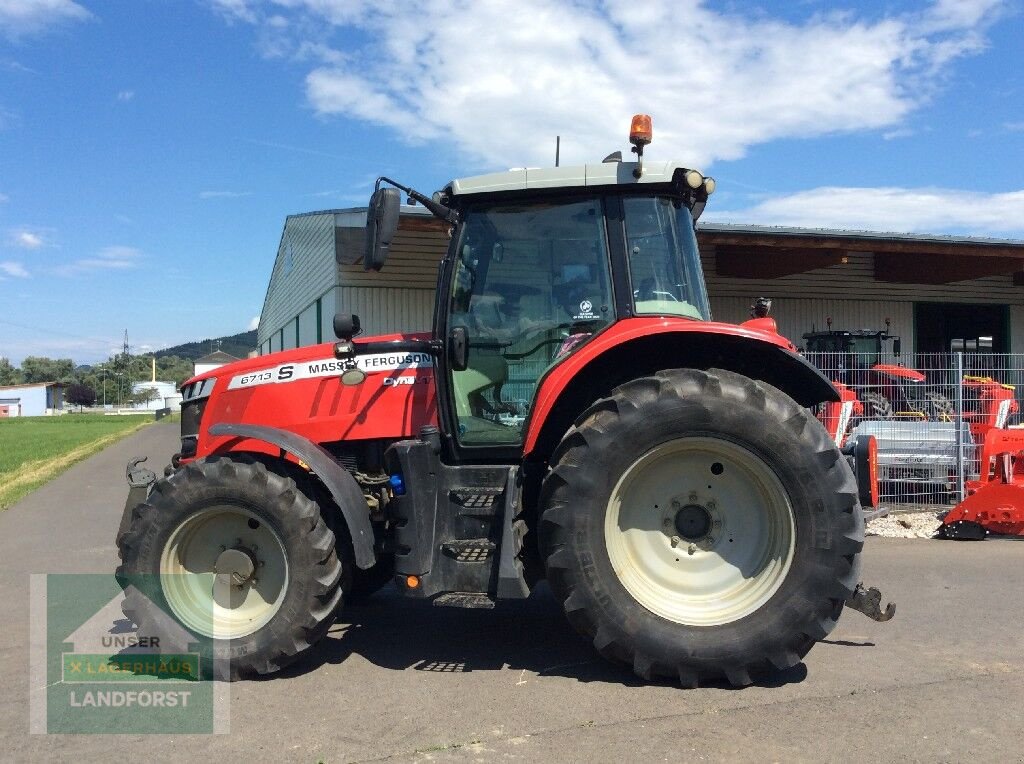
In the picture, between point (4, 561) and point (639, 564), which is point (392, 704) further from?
point (4, 561)

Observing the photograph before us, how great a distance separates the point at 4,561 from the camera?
7332 millimetres

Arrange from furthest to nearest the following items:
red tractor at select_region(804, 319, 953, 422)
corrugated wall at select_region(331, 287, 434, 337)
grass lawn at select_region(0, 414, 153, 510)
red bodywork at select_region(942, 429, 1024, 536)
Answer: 1. corrugated wall at select_region(331, 287, 434, 337)
2. grass lawn at select_region(0, 414, 153, 510)
3. red tractor at select_region(804, 319, 953, 422)
4. red bodywork at select_region(942, 429, 1024, 536)

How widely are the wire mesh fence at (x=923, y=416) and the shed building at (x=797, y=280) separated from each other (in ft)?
9.42

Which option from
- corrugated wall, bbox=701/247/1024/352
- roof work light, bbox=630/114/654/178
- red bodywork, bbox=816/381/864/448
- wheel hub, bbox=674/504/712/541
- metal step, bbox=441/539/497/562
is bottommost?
metal step, bbox=441/539/497/562

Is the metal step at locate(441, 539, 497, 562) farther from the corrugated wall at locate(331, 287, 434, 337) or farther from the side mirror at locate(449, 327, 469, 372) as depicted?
the corrugated wall at locate(331, 287, 434, 337)

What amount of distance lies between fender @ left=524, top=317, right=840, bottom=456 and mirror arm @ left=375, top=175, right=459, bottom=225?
1016mm

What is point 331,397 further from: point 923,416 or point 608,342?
point 923,416

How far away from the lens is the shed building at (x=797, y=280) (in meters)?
13.2

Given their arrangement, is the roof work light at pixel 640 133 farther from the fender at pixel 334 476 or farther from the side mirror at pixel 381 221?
the fender at pixel 334 476

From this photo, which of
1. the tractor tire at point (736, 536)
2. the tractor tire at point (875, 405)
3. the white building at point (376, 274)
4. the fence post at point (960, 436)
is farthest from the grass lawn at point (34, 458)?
the fence post at point (960, 436)

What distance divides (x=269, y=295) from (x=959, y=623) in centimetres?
2761

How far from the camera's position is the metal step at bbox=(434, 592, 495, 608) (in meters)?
3.96

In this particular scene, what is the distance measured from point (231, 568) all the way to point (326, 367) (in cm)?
115

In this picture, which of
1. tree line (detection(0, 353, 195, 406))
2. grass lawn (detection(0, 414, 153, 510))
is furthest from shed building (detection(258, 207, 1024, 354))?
tree line (detection(0, 353, 195, 406))
